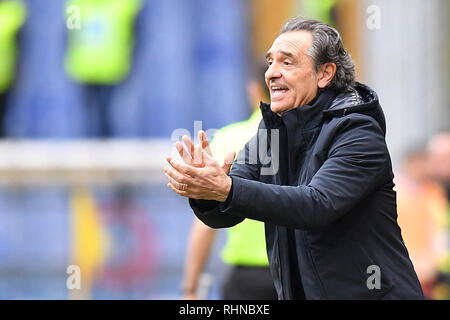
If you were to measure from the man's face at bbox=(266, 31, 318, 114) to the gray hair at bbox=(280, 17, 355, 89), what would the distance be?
25mm

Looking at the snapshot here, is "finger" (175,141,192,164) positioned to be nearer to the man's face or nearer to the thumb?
the thumb

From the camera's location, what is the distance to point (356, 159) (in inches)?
127

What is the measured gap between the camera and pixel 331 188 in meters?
3.18

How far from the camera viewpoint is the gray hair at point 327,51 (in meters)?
3.51

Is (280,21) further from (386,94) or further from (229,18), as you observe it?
(386,94)

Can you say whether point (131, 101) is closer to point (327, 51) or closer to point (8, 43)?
point (8, 43)

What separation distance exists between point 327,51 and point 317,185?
0.56 meters

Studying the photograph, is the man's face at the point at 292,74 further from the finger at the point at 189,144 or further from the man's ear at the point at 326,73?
the finger at the point at 189,144

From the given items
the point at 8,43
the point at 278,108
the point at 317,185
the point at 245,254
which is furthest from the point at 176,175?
the point at 8,43

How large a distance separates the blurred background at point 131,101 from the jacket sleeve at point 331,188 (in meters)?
6.11

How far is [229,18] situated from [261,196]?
689cm
